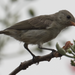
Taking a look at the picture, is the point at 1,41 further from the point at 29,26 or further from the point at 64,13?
the point at 64,13

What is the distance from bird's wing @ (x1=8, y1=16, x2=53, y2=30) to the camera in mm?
4075

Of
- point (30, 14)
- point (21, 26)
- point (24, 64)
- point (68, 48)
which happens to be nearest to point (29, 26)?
point (21, 26)

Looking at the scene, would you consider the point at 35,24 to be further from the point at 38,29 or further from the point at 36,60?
the point at 36,60

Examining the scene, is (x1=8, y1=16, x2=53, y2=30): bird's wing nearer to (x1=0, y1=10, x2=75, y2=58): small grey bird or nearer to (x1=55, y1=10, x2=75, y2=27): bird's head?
(x1=0, y1=10, x2=75, y2=58): small grey bird

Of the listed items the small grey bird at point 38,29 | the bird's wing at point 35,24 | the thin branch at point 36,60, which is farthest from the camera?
the bird's wing at point 35,24

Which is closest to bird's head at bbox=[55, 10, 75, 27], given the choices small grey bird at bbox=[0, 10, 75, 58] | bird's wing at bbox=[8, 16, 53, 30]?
small grey bird at bbox=[0, 10, 75, 58]

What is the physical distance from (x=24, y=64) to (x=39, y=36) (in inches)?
86.4

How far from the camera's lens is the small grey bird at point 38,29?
156 inches

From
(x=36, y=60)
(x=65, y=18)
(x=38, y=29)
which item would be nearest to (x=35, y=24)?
(x=38, y=29)

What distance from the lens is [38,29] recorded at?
4.23m

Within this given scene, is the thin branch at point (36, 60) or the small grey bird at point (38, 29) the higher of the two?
the thin branch at point (36, 60)

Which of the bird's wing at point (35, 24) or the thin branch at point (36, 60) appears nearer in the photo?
the thin branch at point (36, 60)

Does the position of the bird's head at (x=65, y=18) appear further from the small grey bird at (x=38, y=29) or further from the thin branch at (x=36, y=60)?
the thin branch at (x=36, y=60)

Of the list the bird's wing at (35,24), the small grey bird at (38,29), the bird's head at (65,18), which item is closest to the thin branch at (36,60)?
the small grey bird at (38,29)
